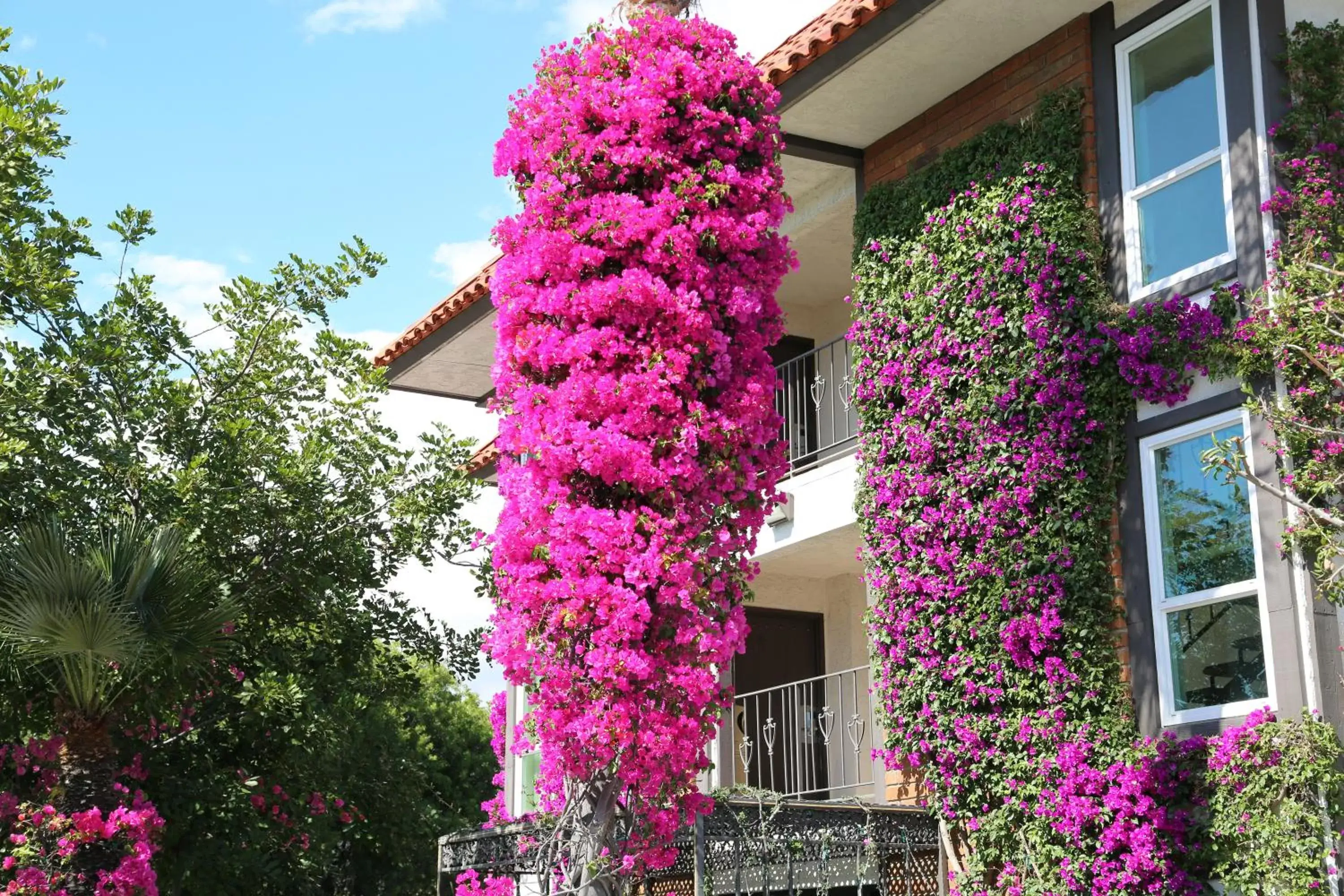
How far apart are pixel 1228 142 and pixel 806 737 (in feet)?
23.9

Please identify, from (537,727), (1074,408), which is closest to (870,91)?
(1074,408)

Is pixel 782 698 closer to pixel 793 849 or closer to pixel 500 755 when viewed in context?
pixel 793 849

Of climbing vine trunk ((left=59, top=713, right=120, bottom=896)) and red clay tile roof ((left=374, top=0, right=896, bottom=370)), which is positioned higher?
red clay tile roof ((left=374, top=0, right=896, bottom=370))

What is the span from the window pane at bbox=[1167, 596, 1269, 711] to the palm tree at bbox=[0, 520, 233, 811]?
262 inches

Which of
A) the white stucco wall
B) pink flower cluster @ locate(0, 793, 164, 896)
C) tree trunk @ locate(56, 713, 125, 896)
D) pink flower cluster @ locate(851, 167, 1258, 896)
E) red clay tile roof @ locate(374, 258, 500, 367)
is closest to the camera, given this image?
pink flower cluster @ locate(851, 167, 1258, 896)

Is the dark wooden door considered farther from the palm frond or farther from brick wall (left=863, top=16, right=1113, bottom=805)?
the palm frond

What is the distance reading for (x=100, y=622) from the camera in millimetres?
9500

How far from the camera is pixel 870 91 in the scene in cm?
1125

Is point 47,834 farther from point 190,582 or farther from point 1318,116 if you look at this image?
point 1318,116

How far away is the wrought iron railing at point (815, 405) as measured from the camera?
45.7ft

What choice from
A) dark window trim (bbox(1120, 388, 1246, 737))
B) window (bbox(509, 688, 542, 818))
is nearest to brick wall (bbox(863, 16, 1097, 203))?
dark window trim (bbox(1120, 388, 1246, 737))

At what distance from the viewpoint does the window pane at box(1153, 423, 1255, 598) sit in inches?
341

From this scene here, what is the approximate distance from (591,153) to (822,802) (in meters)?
4.79

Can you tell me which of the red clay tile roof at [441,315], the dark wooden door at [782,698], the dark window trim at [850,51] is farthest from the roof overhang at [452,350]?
the dark window trim at [850,51]
